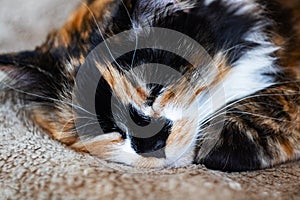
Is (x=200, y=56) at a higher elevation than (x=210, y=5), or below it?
below

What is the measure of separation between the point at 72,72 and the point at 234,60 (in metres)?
0.35

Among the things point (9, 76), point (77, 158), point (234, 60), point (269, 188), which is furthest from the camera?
point (9, 76)

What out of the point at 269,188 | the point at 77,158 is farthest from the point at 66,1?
the point at 269,188

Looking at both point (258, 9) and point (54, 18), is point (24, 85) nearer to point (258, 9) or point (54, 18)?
point (54, 18)

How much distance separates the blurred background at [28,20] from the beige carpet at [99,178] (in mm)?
259

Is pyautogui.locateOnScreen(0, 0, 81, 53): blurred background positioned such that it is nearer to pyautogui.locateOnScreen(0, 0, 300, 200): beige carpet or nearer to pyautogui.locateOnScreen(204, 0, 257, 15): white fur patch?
pyautogui.locateOnScreen(0, 0, 300, 200): beige carpet

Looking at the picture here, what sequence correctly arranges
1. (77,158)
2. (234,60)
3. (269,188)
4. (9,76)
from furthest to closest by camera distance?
(9,76) → (234,60) → (77,158) → (269,188)

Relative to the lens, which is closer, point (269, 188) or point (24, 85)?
point (269, 188)

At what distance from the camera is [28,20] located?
1.37 metres

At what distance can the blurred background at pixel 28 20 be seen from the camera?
1317 millimetres

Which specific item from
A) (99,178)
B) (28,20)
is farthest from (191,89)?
(28,20)

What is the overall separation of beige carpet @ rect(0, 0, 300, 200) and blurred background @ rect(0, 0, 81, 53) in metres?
0.26

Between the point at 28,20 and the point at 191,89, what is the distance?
0.51 metres

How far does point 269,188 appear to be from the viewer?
939 millimetres
